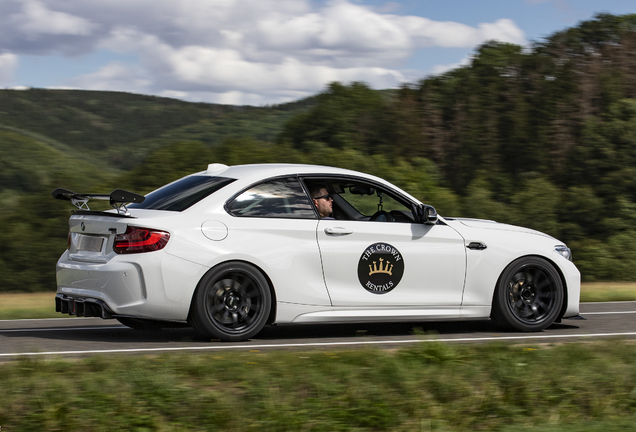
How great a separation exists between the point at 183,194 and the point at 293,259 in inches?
46.3

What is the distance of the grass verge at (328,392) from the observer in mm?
4480

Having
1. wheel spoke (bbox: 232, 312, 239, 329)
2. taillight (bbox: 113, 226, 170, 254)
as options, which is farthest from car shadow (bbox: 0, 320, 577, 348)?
taillight (bbox: 113, 226, 170, 254)

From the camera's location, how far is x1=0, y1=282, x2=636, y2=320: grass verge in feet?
31.9

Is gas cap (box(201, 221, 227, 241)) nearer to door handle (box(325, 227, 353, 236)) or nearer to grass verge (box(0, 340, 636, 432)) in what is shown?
door handle (box(325, 227, 353, 236))

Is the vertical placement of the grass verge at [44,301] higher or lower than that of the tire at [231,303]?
lower

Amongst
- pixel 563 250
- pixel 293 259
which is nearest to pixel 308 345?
pixel 293 259

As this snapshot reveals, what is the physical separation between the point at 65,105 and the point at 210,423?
73.4m

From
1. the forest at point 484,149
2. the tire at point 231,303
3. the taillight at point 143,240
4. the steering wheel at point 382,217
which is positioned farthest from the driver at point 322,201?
the forest at point 484,149

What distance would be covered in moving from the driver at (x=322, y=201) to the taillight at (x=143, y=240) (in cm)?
158

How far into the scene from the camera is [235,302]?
698 cm

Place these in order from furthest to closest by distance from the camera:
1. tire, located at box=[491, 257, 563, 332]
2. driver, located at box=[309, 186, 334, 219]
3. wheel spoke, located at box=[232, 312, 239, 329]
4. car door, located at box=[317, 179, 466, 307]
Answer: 1. tire, located at box=[491, 257, 563, 332]
2. driver, located at box=[309, 186, 334, 219]
3. car door, located at box=[317, 179, 466, 307]
4. wheel spoke, located at box=[232, 312, 239, 329]

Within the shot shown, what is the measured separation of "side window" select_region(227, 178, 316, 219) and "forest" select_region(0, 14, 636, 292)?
1688 centimetres

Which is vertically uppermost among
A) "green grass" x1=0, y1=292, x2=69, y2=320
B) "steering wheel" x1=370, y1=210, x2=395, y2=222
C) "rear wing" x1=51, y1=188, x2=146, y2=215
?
"rear wing" x1=51, y1=188, x2=146, y2=215

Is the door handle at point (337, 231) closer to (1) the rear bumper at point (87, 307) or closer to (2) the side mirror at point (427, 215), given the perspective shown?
(2) the side mirror at point (427, 215)
